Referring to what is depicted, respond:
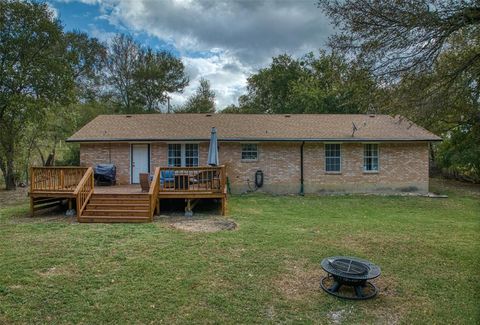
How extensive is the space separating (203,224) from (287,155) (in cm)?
746

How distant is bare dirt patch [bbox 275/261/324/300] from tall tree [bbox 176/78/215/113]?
2774cm

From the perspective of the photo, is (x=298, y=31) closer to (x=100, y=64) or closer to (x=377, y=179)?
(x=377, y=179)

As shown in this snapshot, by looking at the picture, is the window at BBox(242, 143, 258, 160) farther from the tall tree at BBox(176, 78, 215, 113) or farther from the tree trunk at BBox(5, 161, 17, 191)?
the tall tree at BBox(176, 78, 215, 113)

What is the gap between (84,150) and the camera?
50.6 ft

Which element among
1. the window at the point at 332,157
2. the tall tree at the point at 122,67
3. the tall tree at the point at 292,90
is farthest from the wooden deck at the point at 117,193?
the tall tree at the point at 122,67

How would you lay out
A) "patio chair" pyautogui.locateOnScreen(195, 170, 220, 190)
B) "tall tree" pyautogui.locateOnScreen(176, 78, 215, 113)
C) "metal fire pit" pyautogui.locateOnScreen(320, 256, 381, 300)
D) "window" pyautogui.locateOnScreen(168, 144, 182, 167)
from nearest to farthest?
"metal fire pit" pyautogui.locateOnScreen(320, 256, 381, 300)
"patio chair" pyautogui.locateOnScreen(195, 170, 220, 190)
"window" pyautogui.locateOnScreen(168, 144, 182, 167)
"tall tree" pyautogui.locateOnScreen(176, 78, 215, 113)

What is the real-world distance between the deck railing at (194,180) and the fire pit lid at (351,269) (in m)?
5.86

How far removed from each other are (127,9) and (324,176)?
11.4 meters

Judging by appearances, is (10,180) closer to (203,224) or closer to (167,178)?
(167,178)

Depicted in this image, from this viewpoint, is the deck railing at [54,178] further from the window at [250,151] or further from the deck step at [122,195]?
the window at [250,151]

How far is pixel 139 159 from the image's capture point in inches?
611

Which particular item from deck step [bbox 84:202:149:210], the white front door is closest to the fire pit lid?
deck step [bbox 84:202:149:210]

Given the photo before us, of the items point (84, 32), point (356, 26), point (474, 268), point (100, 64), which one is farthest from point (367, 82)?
point (84, 32)

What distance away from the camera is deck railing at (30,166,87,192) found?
10.8 metres
